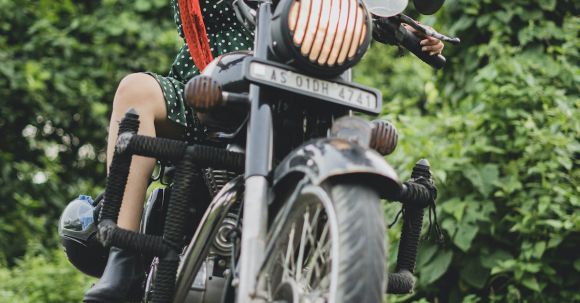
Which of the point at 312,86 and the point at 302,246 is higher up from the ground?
the point at 312,86

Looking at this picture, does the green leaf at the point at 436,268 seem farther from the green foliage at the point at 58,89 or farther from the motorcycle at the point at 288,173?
the green foliage at the point at 58,89

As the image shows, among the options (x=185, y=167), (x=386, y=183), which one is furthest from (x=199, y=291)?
(x=386, y=183)

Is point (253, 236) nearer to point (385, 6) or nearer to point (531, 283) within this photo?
point (385, 6)

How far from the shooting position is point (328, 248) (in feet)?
6.05

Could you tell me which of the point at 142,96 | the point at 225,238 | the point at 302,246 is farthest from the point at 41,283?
the point at 302,246

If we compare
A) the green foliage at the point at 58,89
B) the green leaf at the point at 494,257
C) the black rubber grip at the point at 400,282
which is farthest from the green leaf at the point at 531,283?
the green foliage at the point at 58,89

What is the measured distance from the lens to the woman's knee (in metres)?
2.52

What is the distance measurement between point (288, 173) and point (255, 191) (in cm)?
9

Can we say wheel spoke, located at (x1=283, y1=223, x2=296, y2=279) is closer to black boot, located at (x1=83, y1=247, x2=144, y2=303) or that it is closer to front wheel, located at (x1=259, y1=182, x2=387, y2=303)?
front wheel, located at (x1=259, y1=182, x2=387, y2=303)

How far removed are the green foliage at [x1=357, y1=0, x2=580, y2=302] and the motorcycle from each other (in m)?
1.59

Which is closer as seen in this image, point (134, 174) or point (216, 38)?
point (134, 174)

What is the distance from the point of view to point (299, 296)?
5.95 ft

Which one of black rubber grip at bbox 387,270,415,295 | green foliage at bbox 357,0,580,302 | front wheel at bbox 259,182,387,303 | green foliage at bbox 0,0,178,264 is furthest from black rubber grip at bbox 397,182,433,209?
green foliage at bbox 0,0,178,264

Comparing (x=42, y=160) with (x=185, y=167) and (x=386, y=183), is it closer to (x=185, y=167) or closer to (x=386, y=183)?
(x=185, y=167)
